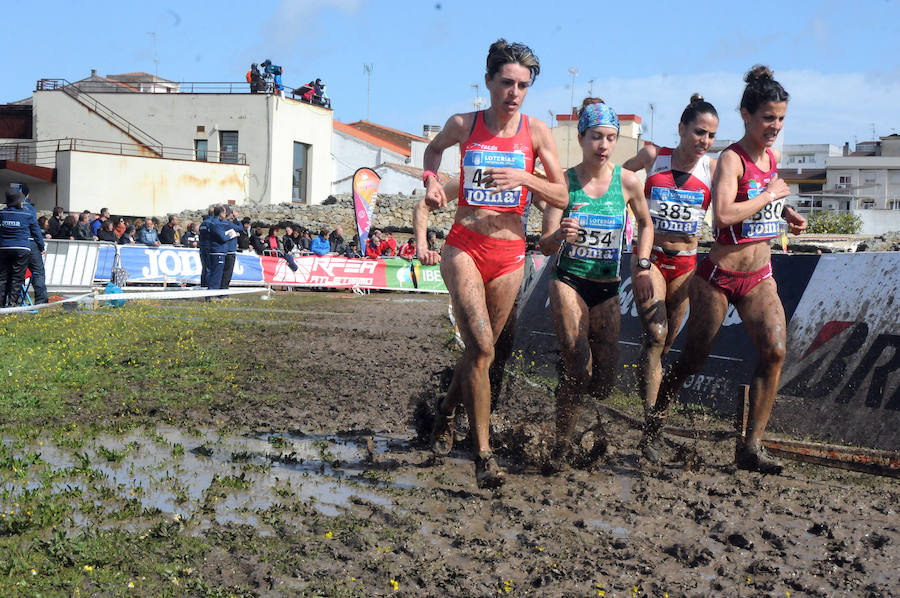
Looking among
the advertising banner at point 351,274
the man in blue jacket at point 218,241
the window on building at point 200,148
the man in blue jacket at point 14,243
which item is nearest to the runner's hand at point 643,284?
the man in blue jacket at point 14,243

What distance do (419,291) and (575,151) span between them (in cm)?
4906

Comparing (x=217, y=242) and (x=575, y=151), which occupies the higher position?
(x=575, y=151)

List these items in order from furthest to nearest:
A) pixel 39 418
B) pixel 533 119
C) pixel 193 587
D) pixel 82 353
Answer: pixel 82 353, pixel 39 418, pixel 533 119, pixel 193 587

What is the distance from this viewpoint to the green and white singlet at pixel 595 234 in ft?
19.9

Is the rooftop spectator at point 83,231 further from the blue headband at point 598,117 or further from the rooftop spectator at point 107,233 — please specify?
the blue headband at point 598,117

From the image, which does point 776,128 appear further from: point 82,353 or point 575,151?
point 575,151

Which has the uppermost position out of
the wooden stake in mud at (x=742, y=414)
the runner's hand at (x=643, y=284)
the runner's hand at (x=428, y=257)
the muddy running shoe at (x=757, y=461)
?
the runner's hand at (x=428, y=257)

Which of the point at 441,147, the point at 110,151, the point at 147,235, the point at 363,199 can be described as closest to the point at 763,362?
the point at 441,147

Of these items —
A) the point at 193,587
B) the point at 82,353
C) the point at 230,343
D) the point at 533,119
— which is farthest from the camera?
the point at 230,343

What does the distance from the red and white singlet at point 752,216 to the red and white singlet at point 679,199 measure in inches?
27.5

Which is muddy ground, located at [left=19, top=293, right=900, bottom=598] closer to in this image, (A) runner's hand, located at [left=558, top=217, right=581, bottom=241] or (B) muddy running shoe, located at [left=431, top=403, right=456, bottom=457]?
(B) muddy running shoe, located at [left=431, top=403, right=456, bottom=457]

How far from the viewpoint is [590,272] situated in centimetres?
606

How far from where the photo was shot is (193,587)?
348 cm

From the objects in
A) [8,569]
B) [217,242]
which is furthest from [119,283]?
[8,569]
